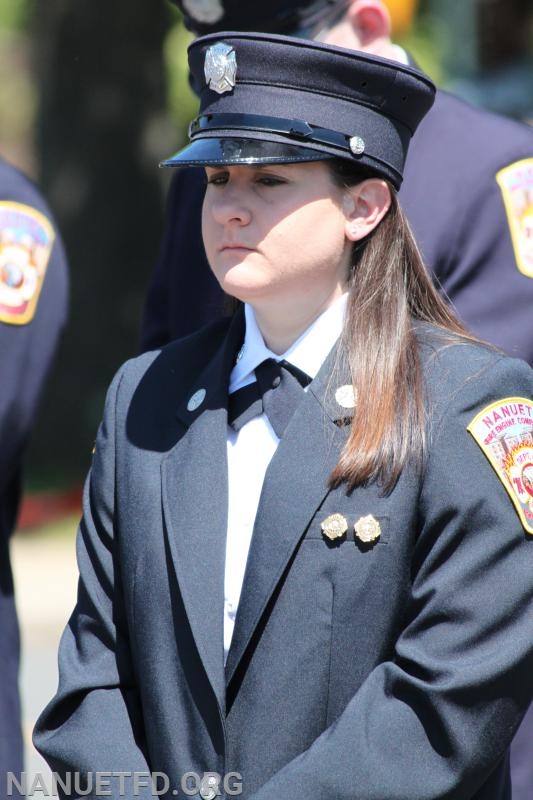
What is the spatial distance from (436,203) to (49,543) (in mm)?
6177

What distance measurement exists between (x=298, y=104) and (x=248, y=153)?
132 millimetres

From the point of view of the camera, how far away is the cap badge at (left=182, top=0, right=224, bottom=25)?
338 cm

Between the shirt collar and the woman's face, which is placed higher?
the woman's face

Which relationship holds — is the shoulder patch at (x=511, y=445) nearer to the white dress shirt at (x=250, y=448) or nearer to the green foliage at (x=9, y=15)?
the white dress shirt at (x=250, y=448)

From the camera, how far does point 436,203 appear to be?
330 centimetres

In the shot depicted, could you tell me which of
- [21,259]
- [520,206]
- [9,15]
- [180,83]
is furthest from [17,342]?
[9,15]

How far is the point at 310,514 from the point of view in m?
2.38

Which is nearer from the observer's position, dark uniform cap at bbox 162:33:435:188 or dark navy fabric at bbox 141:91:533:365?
dark uniform cap at bbox 162:33:435:188

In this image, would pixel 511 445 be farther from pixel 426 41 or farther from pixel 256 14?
pixel 426 41

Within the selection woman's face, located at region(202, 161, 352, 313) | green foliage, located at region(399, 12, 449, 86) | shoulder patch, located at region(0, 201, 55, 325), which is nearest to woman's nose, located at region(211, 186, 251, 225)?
woman's face, located at region(202, 161, 352, 313)

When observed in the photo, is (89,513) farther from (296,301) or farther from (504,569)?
(504,569)

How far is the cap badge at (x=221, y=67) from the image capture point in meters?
2.53

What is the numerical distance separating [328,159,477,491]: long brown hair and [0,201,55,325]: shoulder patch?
52.8 inches

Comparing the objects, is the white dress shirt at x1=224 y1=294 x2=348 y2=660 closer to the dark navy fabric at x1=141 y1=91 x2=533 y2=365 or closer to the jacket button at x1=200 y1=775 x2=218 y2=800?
the jacket button at x1=200 y1=775 x2=218 y2=800
